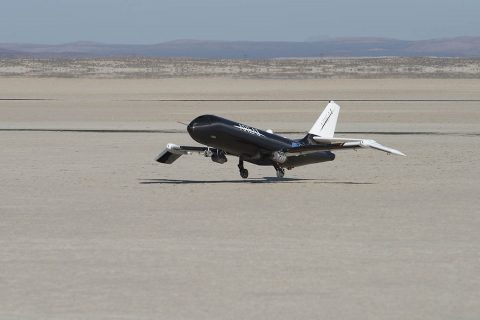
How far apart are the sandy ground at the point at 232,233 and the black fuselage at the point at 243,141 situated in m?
0.68

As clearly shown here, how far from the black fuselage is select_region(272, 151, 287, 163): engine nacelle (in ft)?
0.25

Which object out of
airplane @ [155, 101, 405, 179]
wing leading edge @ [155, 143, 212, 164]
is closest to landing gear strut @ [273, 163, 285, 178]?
airplane @ [155, 101, 405, 179]

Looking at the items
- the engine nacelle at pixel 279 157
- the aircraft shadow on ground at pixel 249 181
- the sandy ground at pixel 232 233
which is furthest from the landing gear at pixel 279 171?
the engine nacelle at pixel 279 157

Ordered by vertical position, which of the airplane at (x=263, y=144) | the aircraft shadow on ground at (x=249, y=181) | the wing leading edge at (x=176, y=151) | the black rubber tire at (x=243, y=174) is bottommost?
the aircraft shadow on ground at (x=249, y=181)

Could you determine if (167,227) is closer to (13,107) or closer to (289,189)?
(289,189)

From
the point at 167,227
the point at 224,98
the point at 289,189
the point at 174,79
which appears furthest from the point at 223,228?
the point at 174,79

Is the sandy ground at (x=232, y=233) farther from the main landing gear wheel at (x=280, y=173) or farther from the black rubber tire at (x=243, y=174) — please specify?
the main landing gear wheel at (x=280, y=173)

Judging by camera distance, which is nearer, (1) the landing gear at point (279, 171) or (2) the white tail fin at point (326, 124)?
(1) the landing gear at point (279, 171)

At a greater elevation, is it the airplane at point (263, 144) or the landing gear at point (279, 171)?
the airplane at point (263, 144)

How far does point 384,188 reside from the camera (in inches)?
1133

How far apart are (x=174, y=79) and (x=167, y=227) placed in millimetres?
90132

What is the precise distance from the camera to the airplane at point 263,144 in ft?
95.5

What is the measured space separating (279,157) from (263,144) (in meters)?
0.54

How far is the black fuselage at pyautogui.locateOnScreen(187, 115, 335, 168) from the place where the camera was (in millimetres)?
29016
